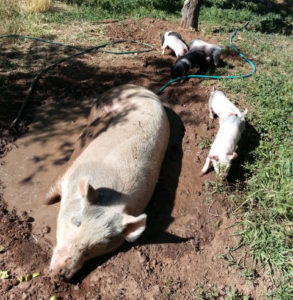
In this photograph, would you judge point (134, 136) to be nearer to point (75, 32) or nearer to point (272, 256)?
point (272, 256)

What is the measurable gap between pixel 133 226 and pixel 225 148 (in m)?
1.86

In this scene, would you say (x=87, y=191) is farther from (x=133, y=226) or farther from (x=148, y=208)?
(x=148, y=208)

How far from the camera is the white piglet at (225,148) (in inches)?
166

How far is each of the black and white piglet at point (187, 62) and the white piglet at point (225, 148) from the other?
250cm

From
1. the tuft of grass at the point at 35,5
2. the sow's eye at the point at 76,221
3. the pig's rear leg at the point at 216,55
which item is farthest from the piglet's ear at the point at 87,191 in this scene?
the tuft of grass at the point at 35,5

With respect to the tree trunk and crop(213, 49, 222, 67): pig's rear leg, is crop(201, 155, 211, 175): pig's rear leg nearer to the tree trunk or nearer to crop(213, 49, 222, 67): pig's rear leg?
crop(213, 49, 222, 67): pig's rear leg

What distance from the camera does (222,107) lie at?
514 cm

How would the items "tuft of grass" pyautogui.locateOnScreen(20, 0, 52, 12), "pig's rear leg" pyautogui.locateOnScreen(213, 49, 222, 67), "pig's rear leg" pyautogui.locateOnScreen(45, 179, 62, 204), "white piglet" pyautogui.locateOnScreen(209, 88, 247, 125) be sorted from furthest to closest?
"tuft of grass" pyautogui.locateOnScreen(20, 0, 52, 12)
"pig's rear leg" pyautogui.locateOnScreen(213, 49, 222, 67)
"white piglet" pyautogui.locateOnScreen(209, 88, 247, 125)
"pig's rear leg" pyautogui.locateOnScreen(45, 179, 62, 204)

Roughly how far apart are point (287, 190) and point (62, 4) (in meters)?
10.5

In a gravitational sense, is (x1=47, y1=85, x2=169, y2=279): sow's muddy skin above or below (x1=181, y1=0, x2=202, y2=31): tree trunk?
below

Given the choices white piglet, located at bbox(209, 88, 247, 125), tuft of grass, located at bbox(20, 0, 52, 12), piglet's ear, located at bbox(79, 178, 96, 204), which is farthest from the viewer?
tuft of grass, located at bbox(20, 0, 52, 12)

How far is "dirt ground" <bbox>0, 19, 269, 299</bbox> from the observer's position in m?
3.39

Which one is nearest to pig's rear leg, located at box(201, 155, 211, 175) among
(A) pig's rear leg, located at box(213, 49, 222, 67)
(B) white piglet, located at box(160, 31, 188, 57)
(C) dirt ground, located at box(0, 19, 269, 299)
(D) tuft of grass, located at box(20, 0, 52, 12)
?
(C) dirt ground, located at box(0, 19, 269, 299)

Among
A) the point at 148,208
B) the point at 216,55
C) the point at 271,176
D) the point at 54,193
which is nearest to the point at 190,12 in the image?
the point at 216,55
